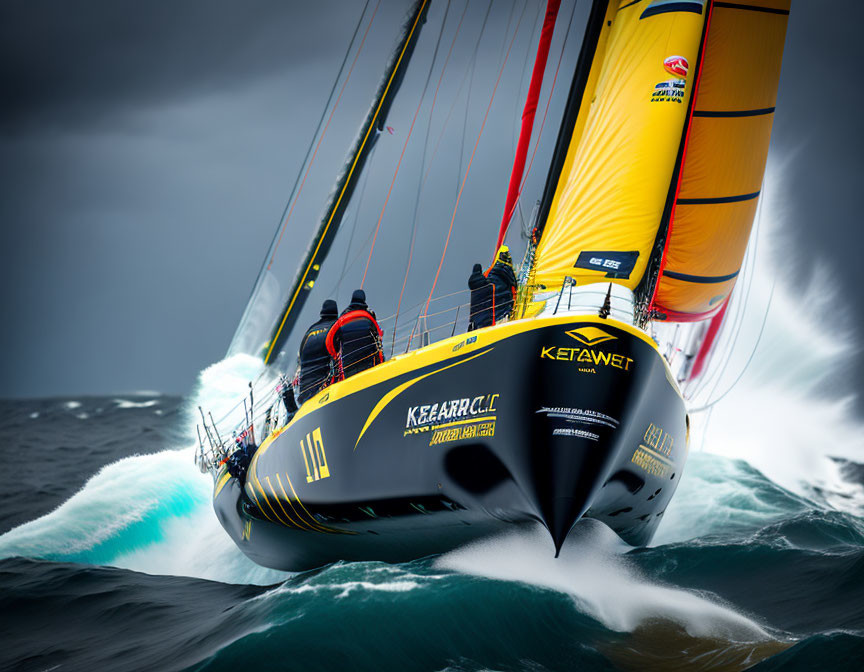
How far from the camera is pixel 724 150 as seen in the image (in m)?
8.90

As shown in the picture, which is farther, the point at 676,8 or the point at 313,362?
the point at 676,8

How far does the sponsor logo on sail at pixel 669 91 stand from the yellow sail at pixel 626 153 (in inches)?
0.4

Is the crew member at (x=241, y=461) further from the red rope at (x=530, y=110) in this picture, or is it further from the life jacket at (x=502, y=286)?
the red rope at (x=530, y=110)

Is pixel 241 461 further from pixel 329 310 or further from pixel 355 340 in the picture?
pixel 355 340

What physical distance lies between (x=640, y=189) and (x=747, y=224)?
3.71 metres

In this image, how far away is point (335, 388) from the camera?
564cm

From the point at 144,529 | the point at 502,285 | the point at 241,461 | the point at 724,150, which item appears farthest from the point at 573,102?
the point at 144,529

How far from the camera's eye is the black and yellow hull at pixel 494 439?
4539mm

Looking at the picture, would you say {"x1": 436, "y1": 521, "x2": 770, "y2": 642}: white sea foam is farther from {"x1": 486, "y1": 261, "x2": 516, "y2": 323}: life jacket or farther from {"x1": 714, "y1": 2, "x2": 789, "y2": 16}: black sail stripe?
{"x1": 714, "y1": 2, "x2": 789, "y2": 16}: black sail stripe

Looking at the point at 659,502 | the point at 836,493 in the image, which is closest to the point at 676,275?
the point at 659,502

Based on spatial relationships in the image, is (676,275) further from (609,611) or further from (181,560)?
(181,560)

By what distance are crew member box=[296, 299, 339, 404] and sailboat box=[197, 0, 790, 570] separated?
1.73 feet

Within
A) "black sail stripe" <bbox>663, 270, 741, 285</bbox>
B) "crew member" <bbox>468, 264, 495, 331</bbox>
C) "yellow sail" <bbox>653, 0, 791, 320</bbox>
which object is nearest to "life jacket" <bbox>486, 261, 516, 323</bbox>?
"crew member" <bbox>468, 264, 495, 331</bbox>

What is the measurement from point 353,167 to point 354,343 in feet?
14.8
